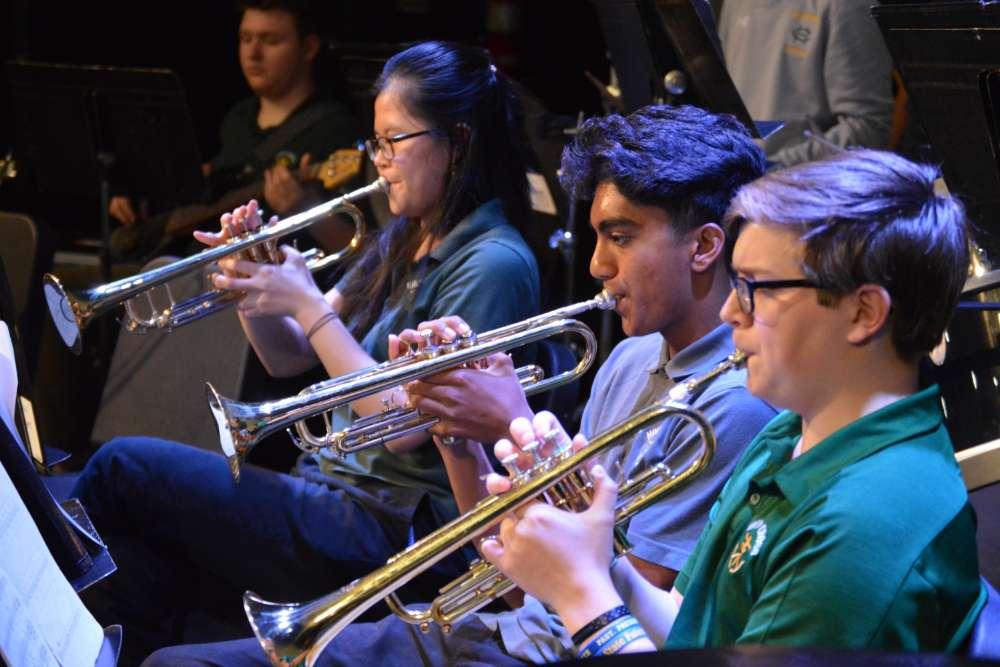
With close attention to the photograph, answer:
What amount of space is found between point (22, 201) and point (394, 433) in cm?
407

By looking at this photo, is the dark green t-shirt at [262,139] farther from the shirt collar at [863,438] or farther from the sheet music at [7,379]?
the shirt collar at [863,438]

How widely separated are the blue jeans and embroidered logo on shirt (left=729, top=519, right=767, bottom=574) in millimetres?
938

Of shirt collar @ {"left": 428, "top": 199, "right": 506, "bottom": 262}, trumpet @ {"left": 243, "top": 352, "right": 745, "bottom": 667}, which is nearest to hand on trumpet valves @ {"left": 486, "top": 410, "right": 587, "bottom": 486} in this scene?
trumpet @ {"left": 243, "top": 352, "right": 745, "bottom": 667}

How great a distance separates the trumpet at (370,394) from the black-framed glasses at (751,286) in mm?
611

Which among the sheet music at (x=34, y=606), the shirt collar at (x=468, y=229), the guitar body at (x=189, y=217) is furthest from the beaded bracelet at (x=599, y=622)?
the guitar body at (x=189, y=217)

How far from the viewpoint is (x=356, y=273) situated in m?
2.85

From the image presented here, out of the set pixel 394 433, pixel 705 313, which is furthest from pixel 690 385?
pixel 394 433

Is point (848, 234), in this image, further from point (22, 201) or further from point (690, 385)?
point (22, 201)

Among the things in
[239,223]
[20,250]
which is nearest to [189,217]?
[20,250]

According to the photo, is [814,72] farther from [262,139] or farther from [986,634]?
[986,634]

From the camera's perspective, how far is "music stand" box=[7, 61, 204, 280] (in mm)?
4020

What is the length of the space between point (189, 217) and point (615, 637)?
3051 mm

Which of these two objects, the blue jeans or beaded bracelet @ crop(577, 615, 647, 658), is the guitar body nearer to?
the blue jeans

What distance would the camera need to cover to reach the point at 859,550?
1253 mm
